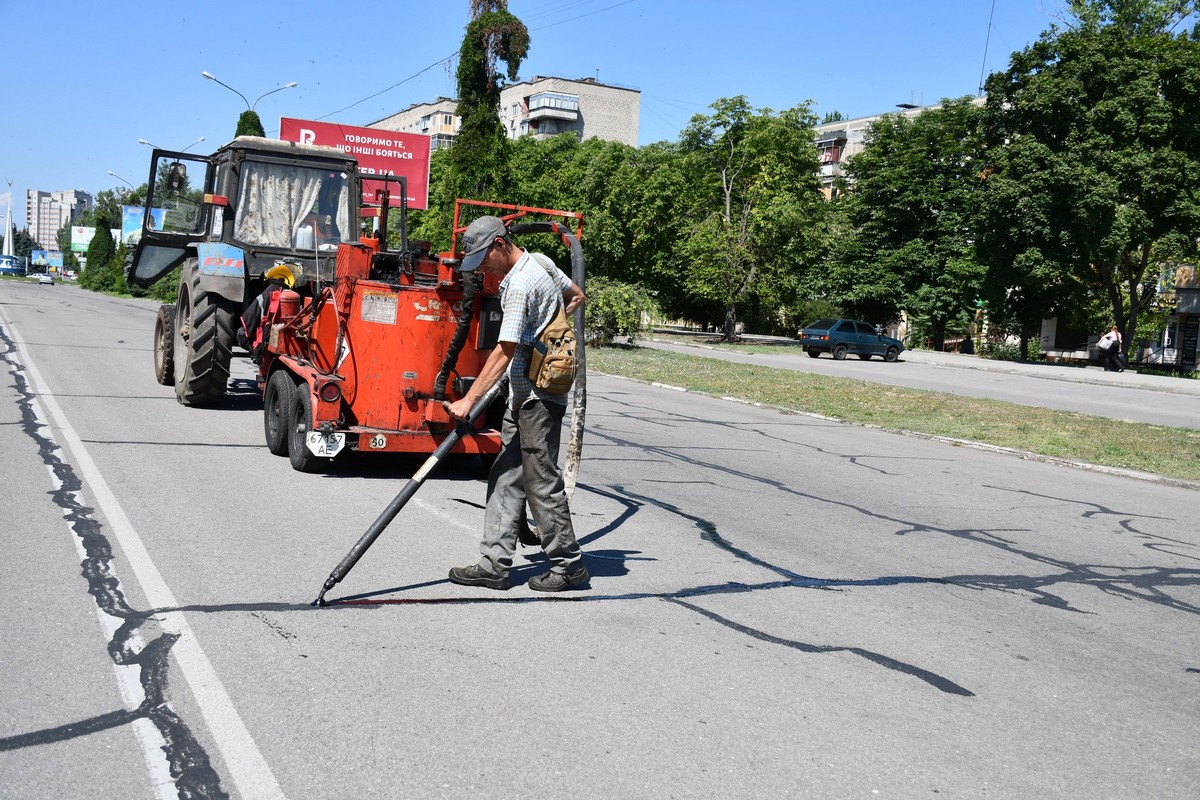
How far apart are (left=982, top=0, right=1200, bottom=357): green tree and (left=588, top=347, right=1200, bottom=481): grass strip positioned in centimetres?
1967

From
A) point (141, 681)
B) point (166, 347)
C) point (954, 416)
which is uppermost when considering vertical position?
point (166, 347)

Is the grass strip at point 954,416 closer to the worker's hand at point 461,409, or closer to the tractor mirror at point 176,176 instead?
the worker's hand at point 461,409

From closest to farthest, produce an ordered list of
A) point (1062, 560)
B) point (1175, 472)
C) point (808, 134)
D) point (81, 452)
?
1. point (1062, 560)
2. point (81, 452)
3. point (1175, 472)
4. point (808, 134)

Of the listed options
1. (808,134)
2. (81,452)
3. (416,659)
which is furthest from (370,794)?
(808,134)

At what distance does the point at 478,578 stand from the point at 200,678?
1.79m

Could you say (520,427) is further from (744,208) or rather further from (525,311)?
(744,208)

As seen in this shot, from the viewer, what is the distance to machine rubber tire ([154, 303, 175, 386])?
14.4 metres

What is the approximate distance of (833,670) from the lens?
4.84m

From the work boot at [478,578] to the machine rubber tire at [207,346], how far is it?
773 centimetres

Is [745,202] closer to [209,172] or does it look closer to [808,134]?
[808,134]

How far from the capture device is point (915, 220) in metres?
55.2

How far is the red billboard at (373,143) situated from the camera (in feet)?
125

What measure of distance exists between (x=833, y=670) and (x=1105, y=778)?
50.1 inches

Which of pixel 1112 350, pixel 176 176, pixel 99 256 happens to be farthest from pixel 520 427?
pixel 99 256
